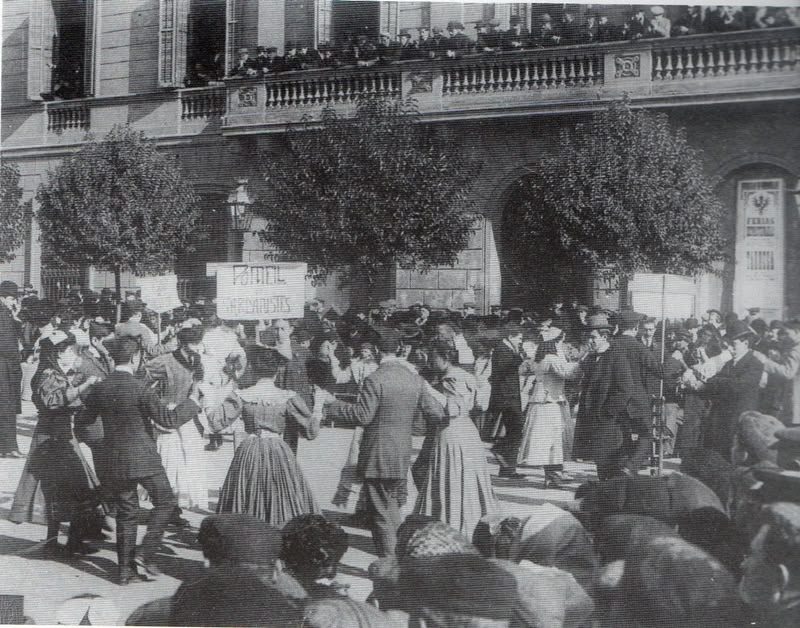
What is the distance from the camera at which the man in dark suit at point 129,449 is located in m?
3.89

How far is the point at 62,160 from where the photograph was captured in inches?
201

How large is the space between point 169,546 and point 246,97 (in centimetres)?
264

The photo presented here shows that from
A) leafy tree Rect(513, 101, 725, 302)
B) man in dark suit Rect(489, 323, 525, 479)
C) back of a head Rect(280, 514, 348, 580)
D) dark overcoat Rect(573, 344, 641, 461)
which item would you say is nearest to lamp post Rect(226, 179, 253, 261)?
man in dark suit Rect(489, 323, 525, 479)

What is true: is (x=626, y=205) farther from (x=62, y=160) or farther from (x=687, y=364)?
(x=62, y=160)

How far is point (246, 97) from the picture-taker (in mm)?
5219

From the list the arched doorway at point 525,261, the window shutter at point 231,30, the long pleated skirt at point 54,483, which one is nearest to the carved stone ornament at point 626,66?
the arched doorway at point 525,261

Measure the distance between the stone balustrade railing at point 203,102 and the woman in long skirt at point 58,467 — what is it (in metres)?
1.57

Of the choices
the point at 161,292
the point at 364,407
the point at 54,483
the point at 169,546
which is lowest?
the point at 169,546

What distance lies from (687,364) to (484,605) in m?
2.26

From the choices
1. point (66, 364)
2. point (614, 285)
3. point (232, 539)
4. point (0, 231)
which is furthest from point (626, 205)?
point (0, 231)

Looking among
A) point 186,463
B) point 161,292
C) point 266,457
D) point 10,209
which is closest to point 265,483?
point 266,457

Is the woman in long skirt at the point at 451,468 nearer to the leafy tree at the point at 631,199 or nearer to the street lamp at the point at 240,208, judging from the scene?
the leafy tree at the point at 631,199

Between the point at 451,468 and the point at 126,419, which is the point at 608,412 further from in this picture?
the point at 126,419

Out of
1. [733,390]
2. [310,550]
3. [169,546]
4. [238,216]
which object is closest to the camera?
[310,550]
